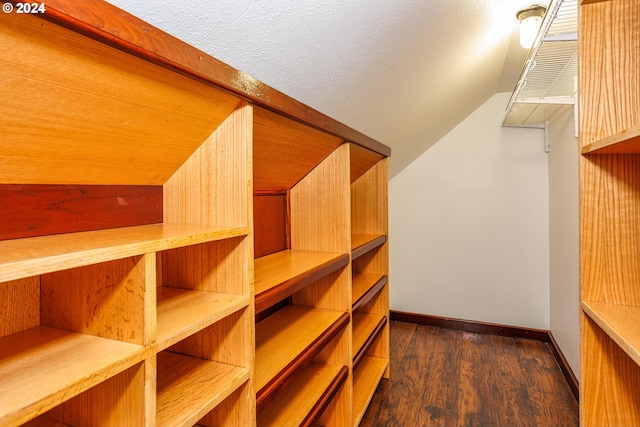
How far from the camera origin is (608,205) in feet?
2.68

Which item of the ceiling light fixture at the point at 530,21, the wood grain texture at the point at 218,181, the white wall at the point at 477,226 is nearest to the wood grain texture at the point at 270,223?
the wood grain texture at the point at 218,181

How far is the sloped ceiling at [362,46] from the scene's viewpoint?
2.54 feet

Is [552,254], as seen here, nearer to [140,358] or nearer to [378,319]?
[378,319]

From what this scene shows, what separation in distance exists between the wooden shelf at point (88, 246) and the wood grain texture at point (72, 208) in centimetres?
3

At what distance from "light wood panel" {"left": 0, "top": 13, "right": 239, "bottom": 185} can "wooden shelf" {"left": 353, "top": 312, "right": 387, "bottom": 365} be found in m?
1.42

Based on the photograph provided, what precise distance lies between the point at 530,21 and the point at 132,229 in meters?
1.82

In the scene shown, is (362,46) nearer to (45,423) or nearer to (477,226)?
(45,423)

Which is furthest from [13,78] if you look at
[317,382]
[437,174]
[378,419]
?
[437,174]

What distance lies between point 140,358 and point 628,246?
101 centimetres

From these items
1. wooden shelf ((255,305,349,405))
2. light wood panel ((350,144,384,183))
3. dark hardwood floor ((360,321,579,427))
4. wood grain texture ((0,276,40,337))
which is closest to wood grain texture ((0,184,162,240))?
wood grain texture ((0,276,40,337))

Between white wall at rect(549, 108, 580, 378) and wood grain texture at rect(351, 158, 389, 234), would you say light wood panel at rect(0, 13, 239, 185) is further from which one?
white wall at rect(549, 108, 580, 378)

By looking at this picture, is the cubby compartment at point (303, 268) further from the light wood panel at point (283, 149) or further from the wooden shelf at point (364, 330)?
the wooden shelf at point (364, 330)

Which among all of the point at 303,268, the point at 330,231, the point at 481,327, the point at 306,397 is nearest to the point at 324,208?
the point at 330,231

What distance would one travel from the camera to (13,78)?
543 mm
